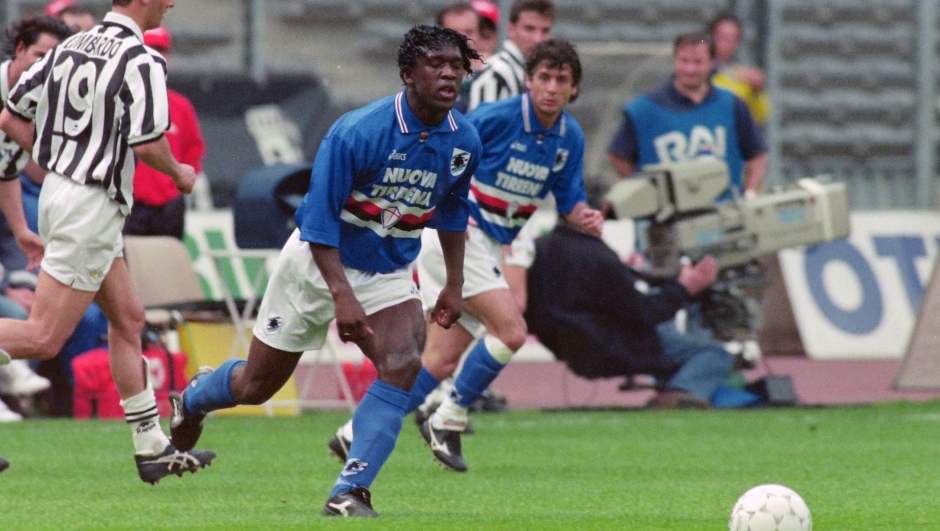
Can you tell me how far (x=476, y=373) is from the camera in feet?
27.9

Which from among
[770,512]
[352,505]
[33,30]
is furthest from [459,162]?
[33,30]

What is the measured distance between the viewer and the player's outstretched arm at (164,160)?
662 centimetres

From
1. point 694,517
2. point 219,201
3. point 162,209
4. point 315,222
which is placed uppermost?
point 315,222

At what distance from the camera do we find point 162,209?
11.4m

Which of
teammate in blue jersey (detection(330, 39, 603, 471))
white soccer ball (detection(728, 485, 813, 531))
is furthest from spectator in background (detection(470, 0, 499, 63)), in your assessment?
white soccer ball (detection(728, 485, 813, 531))

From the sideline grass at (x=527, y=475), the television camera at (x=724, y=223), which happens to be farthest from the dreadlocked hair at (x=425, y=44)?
the television camera at (x=724, y=223)

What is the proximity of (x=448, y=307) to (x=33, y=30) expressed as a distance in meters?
3.11

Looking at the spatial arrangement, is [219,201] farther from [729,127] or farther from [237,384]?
[237,384]

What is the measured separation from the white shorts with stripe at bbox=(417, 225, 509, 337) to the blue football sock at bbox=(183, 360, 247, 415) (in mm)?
1782

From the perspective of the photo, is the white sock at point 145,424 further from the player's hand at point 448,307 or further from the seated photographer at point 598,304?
the seated photographer at point 598,304

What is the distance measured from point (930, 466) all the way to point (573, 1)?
1122 centimetres

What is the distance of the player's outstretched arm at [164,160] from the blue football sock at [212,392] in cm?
70

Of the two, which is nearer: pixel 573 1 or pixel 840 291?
pixel 840 291

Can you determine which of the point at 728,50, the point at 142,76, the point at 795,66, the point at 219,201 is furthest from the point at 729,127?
the point at 795,66
